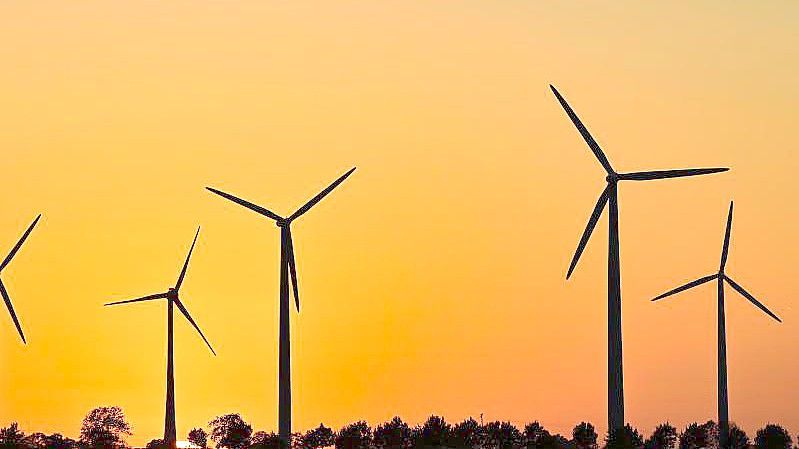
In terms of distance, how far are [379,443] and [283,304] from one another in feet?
97.2

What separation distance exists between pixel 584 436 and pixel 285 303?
103 ft

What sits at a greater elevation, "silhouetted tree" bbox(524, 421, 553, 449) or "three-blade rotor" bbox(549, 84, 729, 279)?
"three-blade rotor" bbox(549, 84, 729, 279)

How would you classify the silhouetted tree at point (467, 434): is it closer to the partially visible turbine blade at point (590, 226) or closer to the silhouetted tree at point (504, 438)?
the silhouetted tree at point (504, 438)

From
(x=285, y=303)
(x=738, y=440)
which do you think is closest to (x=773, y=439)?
(x=738, y=440)

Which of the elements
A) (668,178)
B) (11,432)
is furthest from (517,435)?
(11,432)

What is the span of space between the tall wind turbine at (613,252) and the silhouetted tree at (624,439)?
154cm

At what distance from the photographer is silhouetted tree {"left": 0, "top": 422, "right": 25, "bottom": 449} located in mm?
188250

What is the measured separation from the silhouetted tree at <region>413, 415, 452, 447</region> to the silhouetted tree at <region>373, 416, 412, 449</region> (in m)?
1.22

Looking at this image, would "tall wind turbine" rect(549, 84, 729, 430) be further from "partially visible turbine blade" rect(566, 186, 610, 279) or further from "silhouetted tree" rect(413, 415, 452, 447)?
"silhouetted tree" rect(413, 415, 452, 447)

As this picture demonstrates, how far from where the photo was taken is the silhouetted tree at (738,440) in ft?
585

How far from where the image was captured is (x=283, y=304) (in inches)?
6639

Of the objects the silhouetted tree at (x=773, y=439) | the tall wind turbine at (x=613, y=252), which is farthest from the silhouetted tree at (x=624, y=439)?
the silhouetted tree at (x=773, y=439)

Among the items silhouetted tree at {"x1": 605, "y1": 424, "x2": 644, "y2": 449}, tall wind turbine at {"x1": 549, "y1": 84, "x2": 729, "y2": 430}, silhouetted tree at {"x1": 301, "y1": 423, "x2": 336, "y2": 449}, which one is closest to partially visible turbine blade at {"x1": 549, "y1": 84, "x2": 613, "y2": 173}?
tall wind turbine at {"x1": 549, "y1": 84, "x2": 729, "y2": 430}

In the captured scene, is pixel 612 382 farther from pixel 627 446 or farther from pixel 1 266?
pixel 1 266
